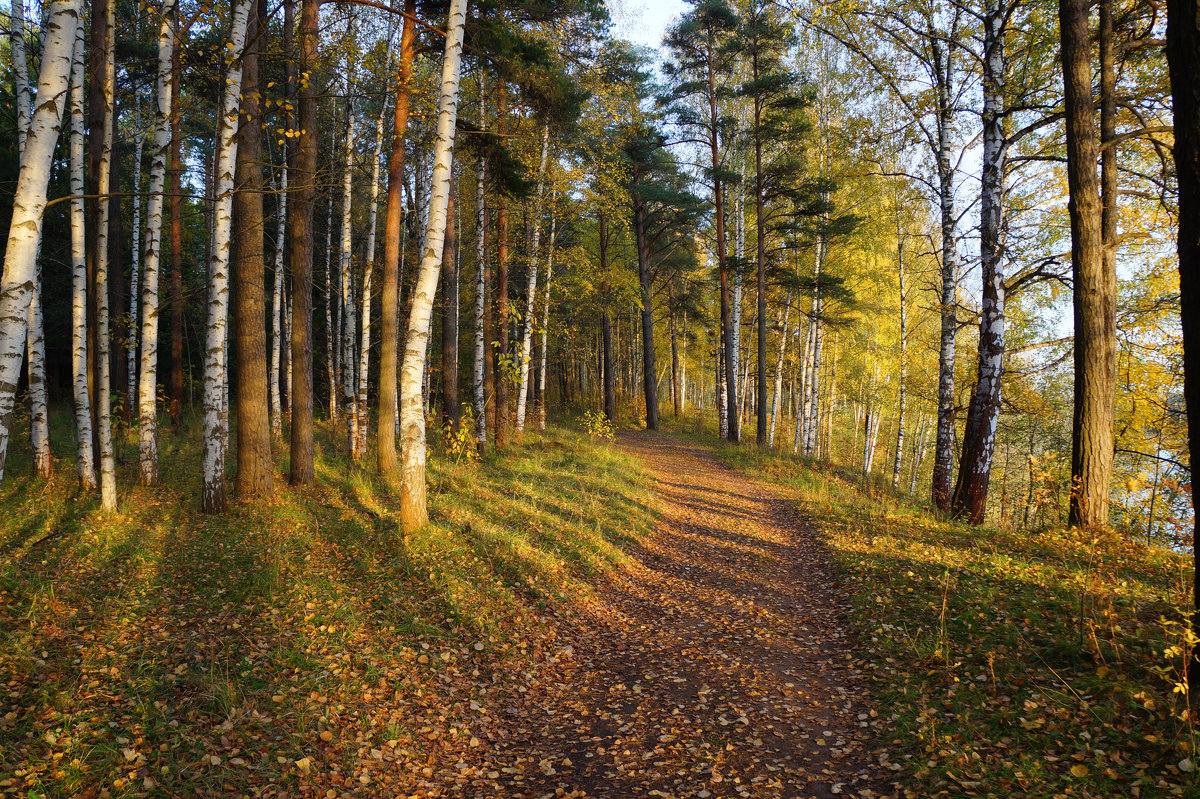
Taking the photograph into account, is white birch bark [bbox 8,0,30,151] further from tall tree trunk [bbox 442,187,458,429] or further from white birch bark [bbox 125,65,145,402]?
tall tree trunk [bbox 442,187,458,429]

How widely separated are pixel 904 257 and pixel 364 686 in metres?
23.7

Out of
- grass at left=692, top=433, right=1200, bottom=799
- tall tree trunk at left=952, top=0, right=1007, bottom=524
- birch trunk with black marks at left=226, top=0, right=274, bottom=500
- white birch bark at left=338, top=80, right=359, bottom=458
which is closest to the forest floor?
grass at left=692, top=433, right=1200, bottom=799

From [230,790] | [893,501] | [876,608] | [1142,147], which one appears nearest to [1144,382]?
[1142,147]

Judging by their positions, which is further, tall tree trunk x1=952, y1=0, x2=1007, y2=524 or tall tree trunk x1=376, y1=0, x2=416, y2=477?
tall tree trunk x1=376, y1=0, x2=416, y2=477

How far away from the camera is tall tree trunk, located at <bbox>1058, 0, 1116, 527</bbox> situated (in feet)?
24.1

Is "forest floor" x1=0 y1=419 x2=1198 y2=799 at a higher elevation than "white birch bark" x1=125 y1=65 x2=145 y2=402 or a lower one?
lower

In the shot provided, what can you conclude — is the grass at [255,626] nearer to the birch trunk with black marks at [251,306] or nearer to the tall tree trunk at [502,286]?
the birch trunk with black marks at [251,306]

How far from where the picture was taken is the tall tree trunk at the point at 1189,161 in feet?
11.2

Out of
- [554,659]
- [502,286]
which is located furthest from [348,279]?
[554,659]

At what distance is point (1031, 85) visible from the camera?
30.4 feet

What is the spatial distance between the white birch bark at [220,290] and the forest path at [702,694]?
5796 millimetres

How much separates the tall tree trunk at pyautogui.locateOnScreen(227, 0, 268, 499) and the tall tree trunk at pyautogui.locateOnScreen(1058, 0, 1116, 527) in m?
11.2

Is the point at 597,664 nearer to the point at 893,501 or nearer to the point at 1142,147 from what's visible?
the point at 893,501

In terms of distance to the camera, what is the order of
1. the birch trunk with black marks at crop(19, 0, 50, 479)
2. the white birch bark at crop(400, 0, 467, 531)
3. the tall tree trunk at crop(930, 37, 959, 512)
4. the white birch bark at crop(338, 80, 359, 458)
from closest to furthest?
1. the white birch bark at crop(400, 0, 467, 531)
2. the birch trunk with black marks at crop(19, 0, 50, 479)
3. the tall tree trunk at crop(930, 37, 959, 512)
4. the white birch bark at crop(338, 80, 359, 458)
